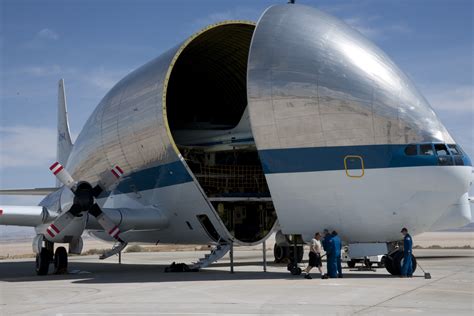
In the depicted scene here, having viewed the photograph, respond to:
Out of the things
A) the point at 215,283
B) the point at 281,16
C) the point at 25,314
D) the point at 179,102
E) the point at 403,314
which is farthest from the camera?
the point at 179,102

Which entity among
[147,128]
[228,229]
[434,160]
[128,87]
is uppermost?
[128,87]

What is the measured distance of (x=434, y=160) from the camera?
17109 mm

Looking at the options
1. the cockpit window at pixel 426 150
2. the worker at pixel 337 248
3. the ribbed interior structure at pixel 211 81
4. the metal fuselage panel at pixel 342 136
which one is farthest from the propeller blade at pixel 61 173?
the cockpit window at pixel 426 150

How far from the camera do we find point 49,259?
22.8 metres

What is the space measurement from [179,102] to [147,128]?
7.73 meters

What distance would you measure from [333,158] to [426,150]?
2.52m

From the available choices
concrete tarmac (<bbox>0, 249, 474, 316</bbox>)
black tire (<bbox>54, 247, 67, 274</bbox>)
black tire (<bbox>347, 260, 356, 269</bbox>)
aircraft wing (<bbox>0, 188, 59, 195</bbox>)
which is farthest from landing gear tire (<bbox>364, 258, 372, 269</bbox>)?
aircraft wing (<bbox>0, 188, 59, 195</bbox>)

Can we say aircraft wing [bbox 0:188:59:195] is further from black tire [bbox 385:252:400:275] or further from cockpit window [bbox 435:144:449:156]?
cockpit window [bbox 435:144:449:156]

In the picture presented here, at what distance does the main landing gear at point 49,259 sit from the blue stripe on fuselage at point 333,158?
9.21 metres

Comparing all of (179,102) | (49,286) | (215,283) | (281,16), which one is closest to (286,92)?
(281,16)

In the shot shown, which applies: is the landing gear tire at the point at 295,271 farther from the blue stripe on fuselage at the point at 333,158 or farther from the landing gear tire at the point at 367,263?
the blue stripe on fuselage at the point at 333,158

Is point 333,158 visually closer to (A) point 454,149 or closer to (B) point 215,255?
(A) point 454,149

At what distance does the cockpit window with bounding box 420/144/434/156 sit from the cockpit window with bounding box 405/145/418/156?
0.56ft

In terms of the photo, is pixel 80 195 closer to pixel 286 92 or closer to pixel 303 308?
pixel 286 92
